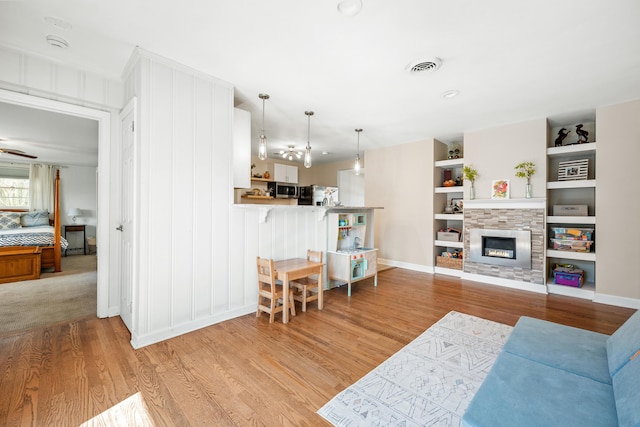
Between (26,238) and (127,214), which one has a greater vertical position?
(127,214)

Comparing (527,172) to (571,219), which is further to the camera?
(527,172)

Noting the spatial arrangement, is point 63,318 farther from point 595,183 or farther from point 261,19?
point 595,183

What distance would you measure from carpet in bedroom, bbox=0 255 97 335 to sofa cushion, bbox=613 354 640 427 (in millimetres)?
4362

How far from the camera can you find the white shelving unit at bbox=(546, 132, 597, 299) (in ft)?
12.6

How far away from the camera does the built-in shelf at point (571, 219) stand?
379 centimetres

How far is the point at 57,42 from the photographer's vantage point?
2.29m

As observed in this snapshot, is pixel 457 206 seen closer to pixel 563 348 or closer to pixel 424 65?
pixel 424 65

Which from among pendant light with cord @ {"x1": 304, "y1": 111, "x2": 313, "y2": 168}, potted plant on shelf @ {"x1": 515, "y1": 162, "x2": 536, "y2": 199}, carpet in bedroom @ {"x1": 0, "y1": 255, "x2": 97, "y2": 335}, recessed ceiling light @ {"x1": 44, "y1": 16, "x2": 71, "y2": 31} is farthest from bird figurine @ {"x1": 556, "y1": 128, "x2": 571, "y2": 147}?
carpet in bedroom @ {"x1": 0, "y1": 255, "x2": 97, "y2": 335}

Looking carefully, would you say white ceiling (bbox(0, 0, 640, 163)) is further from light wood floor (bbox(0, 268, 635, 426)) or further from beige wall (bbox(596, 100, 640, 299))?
light wood floor (bbox(0, 268, 635, 426))

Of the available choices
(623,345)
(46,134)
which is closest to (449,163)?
(623,345)

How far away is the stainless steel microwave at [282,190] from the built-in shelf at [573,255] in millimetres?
5519

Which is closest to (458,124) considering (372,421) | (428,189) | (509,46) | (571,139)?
(428,189)

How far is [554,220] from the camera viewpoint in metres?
4.11

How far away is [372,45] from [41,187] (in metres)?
9.62
